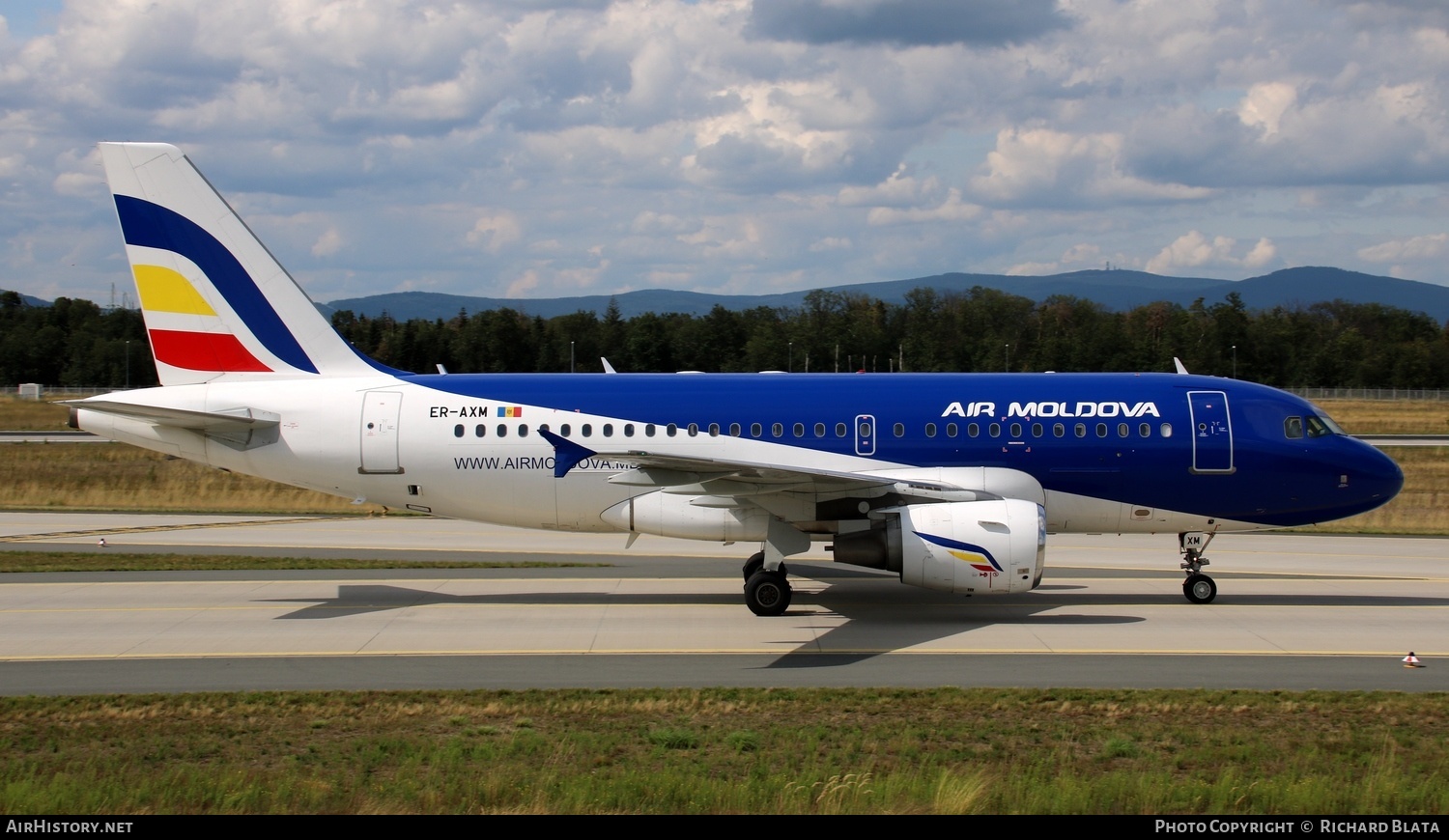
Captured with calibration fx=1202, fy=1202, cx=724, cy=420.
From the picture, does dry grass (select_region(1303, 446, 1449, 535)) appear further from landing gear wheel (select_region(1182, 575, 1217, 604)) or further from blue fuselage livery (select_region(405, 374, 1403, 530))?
landing gear wheel (select_region(1182, 575, 1217, 604))

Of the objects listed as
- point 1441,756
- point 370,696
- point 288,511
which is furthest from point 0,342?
point 1441,756

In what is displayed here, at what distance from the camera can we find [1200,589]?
19.1 meters

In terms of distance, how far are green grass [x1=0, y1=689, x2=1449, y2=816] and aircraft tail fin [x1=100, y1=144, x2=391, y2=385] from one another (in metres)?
8.24

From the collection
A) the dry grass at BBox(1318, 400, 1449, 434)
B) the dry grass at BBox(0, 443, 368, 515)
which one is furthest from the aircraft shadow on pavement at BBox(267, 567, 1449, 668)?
the dry grass at BBox(1318, 400, 1449, 434)

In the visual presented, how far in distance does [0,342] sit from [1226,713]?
412 feet

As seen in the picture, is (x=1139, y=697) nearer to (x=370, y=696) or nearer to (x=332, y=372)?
(x=370, y=696)

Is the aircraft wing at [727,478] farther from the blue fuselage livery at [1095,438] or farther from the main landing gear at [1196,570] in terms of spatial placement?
the main landing gear at [1196,570]

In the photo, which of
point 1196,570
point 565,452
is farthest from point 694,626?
point 1196,570

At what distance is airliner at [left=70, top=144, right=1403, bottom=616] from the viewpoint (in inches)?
740

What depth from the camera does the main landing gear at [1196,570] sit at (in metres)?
19.0

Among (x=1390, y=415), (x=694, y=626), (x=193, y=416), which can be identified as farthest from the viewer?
(x=1390, y=415)

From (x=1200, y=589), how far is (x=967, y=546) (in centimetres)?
512

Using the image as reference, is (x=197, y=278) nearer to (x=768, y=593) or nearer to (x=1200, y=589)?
(x=768, y=593)

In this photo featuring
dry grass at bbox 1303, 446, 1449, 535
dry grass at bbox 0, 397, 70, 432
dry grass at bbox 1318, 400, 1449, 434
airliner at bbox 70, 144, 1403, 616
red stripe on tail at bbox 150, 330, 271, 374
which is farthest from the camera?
dry grass at bbox 0, 397, 70, 432
